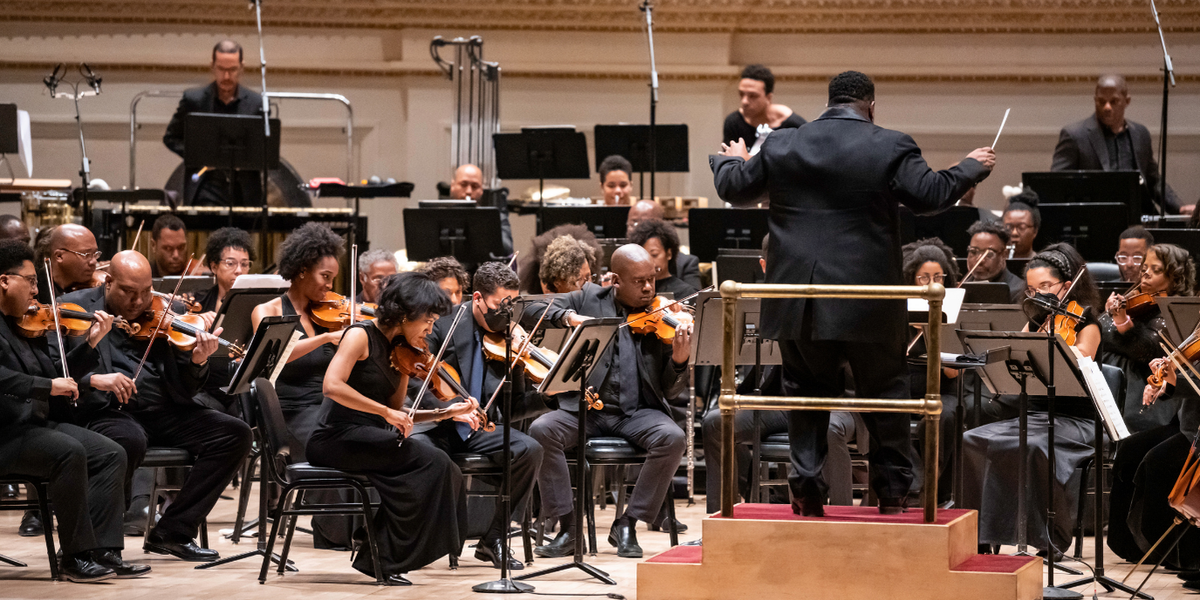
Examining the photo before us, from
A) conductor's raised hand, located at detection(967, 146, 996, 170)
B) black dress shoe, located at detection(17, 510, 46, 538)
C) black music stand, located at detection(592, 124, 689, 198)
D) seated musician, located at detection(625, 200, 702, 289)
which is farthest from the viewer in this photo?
black music stand, located at detection(592, 124, 689, 198)

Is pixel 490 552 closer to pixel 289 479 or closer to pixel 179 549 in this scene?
pixel 289 479

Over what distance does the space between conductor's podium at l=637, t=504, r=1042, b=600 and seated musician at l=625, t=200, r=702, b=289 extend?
306cm

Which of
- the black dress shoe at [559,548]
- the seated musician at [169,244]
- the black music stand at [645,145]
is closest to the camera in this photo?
the black dress shoe at [559,548]

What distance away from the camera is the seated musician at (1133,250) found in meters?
6.57

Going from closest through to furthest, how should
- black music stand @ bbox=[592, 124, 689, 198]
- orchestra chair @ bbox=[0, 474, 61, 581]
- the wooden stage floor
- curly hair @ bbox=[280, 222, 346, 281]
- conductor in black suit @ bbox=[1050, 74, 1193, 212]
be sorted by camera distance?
1. the wooden stage floor
2. orchestra chair @ bbox=[0, 474, 61, 581]
3. curly hair @ bbox=[280, 222, 346, 281]
4. black music stand @ bbox=[592, 124, 689, 198]
5. conductor in black suit @ bbox=[1050, 74, 1193, 212]

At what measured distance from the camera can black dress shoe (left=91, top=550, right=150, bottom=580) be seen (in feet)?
15.9

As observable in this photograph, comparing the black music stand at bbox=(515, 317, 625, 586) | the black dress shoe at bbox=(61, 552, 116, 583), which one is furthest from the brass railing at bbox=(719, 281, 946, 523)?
the black dress shoe at bbox=(61, 552, 116, 583)

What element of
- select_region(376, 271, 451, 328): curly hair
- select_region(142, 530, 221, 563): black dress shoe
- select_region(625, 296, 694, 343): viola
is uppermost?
select_region(376, 271, 451, 328): curly hair

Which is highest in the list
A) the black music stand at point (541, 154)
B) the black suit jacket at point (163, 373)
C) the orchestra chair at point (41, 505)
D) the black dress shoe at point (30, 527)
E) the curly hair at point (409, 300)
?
the black music stand at point (541, 154)

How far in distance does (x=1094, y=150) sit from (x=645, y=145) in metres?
2.64

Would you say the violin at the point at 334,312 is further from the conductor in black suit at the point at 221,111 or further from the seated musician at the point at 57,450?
the conductor in black suit at the point at 221,111

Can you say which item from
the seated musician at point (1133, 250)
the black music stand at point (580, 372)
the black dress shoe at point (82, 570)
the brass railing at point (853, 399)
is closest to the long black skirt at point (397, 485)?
the black music stand at point (580, 372)

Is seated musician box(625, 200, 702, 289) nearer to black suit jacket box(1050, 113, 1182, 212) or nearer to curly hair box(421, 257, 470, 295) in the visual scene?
curly hair box(421, 257, 470, 295)

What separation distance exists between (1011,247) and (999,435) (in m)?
2.15
